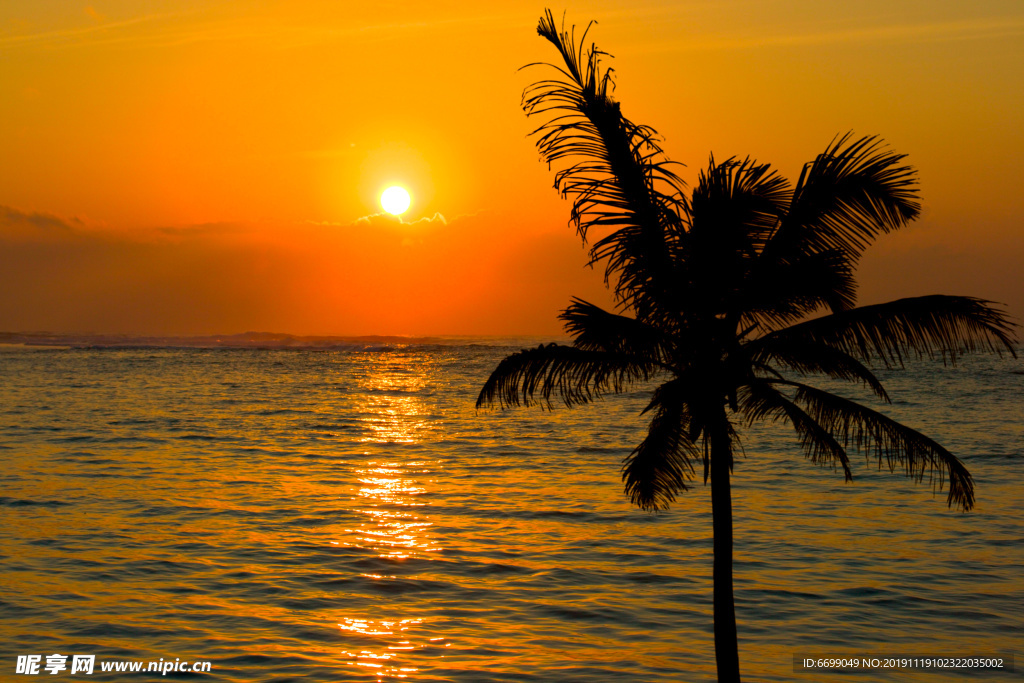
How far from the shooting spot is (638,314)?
819 cm

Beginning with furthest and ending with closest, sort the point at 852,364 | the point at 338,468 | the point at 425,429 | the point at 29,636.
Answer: the point at 425,429 → the point at 338,468 → the point at 29,636 → the point at 852,364

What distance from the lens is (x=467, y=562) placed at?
17.4m

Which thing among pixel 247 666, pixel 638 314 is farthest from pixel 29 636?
pixel 638 314

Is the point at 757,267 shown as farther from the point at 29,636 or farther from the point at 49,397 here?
the point at 49,397

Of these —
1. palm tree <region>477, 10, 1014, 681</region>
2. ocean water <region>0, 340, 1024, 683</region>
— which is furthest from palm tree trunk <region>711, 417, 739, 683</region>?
ocean water <region>0, 340, 1024, 683</region>

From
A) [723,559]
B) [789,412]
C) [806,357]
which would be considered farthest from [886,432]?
[723,559]

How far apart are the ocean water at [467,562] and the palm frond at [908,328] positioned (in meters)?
6.19

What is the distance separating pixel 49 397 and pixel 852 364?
187 feet

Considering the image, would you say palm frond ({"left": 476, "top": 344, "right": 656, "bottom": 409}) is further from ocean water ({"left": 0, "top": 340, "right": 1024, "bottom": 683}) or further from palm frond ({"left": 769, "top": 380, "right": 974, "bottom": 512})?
ocean water ({"left": 0, "top": 340, "right": 1024, "bottom": 683})

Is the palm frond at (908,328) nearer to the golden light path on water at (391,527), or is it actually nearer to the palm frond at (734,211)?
the palm frond at (734,211)

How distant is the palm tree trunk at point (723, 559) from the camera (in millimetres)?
7566

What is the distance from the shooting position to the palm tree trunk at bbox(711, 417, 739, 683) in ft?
24.8

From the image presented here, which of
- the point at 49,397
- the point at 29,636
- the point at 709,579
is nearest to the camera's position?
the point at 29,636

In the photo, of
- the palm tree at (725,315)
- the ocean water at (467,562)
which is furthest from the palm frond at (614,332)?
the ocean water at (467,562)
